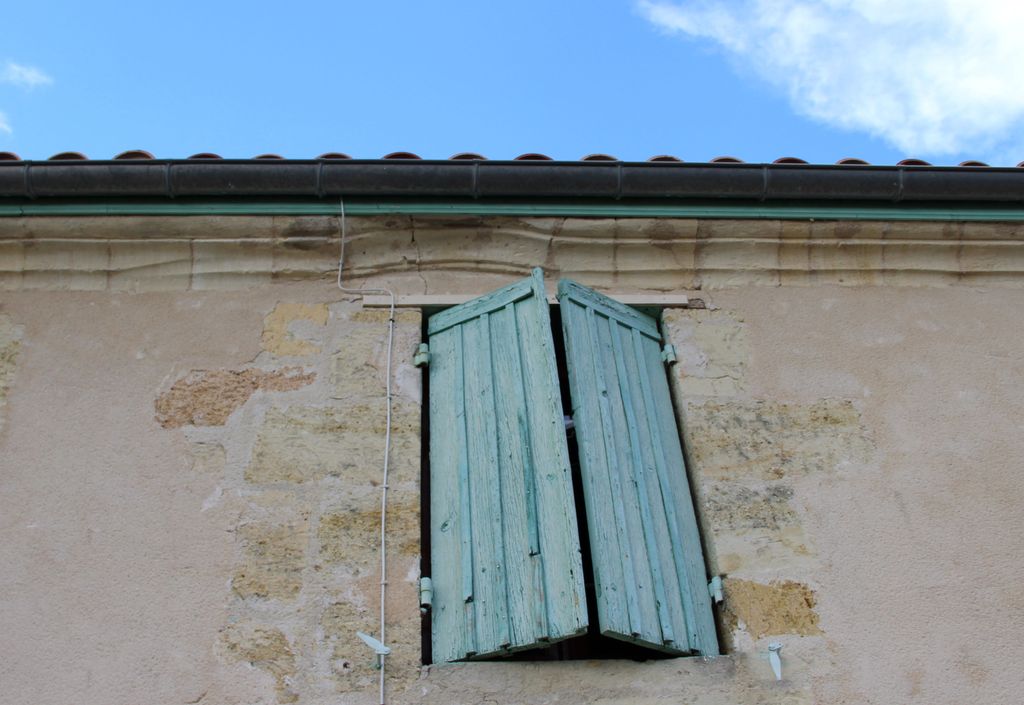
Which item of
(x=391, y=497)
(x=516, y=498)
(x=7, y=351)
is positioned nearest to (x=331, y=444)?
(x=391, y=497)

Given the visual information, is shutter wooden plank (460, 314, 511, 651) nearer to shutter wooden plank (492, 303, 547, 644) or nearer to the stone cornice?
shutter wooden plank (492, 303, 547, 644)

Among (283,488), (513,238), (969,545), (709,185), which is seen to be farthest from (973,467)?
(283,488)

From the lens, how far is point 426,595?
11.8 ft

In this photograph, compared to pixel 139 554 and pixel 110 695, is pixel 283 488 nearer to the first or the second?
pixel 139 554

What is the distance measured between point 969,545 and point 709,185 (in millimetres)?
1641

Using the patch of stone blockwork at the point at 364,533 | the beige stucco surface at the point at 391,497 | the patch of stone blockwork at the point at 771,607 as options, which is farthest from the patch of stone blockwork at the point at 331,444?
the patch of stone blockwork at the point at 771,607

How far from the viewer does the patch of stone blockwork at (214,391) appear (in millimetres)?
4113

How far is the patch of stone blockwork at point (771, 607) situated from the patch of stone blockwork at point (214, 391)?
165 centimetres

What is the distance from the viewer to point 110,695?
3406 millimetres

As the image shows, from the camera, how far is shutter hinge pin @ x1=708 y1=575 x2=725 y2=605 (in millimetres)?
3680

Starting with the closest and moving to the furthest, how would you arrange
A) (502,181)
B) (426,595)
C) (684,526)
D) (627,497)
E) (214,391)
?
(426,595) → (627,497) → (684,526) → (214,391) → (502,181)

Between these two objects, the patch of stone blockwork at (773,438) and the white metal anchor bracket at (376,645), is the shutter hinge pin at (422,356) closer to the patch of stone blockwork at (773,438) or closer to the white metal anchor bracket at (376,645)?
the patch of stone blockwork at (773,438)

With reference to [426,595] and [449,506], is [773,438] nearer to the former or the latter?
[449,506]

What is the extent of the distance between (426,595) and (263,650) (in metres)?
0.50
